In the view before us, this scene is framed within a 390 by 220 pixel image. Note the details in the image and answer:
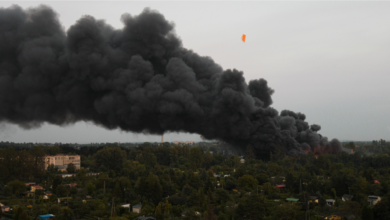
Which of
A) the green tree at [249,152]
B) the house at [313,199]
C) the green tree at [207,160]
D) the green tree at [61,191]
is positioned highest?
the green tree at [249,152]

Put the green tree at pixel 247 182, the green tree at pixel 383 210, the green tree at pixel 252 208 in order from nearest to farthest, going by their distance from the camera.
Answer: the green tree at pixel 383 210 < the green tree at pixel 252 208 < the green tree at pixel 247 182

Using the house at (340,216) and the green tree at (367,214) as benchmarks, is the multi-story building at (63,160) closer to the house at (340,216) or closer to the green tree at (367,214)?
the house at (340,216)

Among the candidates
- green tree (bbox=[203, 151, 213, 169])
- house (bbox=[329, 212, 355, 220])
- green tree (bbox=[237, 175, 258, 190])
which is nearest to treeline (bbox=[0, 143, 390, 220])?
green tree (bbox=[237, 175, 258, 190])

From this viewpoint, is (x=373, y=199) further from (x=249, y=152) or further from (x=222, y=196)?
(x=249, y=152)

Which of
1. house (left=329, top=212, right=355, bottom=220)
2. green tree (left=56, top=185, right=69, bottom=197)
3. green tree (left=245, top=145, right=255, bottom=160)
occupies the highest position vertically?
green tree (left=245, top=145, right=255, bottom=160)

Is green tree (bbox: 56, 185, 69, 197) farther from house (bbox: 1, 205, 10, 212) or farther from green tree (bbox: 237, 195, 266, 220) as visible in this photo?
green tree (bbox: 237, 195, 266, 220)

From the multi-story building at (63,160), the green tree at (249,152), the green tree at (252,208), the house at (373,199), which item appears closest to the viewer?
the green tree at (252,208)

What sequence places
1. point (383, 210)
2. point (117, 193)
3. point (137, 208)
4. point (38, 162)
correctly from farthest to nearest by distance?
point (38, 162), point (117, 193), point (137, 208), point (383, 210)

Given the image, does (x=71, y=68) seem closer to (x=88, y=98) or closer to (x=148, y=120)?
(x=88, y=98)

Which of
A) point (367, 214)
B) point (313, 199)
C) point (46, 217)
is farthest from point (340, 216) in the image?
point (46, 217)

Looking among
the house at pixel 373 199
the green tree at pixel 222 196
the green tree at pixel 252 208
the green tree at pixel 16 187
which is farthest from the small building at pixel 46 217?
the house at pixel 373 199

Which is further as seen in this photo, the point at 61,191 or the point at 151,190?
the point at 61,191

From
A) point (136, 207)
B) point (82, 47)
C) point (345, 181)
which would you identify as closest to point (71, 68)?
point (82, 47)
